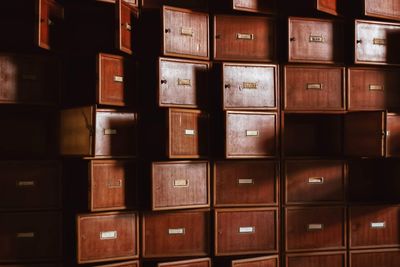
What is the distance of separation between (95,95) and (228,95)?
838 millimetres

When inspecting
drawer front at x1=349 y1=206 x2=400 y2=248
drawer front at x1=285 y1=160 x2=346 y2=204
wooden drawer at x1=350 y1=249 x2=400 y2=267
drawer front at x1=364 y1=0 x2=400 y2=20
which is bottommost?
wooden drawer at x1=350 y1=249 x2=400 y2=267

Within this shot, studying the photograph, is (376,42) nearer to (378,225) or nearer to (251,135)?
(251,135)

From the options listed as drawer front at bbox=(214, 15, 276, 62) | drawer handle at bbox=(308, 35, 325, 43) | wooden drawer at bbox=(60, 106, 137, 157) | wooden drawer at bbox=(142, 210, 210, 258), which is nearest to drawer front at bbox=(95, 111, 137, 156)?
wooden drawer at bbox=(60, 106, 137, 157)

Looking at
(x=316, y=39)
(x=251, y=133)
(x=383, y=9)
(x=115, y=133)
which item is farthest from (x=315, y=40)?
(x=115, y=133)

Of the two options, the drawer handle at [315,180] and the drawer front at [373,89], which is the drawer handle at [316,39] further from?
the drawer handle at [315,180]

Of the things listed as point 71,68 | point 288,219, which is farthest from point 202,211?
point 71,68

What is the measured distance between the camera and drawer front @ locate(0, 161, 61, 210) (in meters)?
2.72

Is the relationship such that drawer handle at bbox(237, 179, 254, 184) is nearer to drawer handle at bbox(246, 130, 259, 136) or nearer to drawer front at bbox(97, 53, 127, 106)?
drawer handle at bbox(246, 130, 259, 136)

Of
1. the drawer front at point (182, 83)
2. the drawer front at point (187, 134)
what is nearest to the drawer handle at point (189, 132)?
the drawer front at point (187, 134)

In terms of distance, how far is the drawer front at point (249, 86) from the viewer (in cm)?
298

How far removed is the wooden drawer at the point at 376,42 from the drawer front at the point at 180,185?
4.40 ft

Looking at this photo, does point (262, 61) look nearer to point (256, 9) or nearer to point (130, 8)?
point (256, 9)

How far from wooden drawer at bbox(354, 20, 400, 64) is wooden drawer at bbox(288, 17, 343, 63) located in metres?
0.12

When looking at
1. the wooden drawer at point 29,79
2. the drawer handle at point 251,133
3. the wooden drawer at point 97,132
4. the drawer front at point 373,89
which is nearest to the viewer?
the wooden drawer at point 97,132
